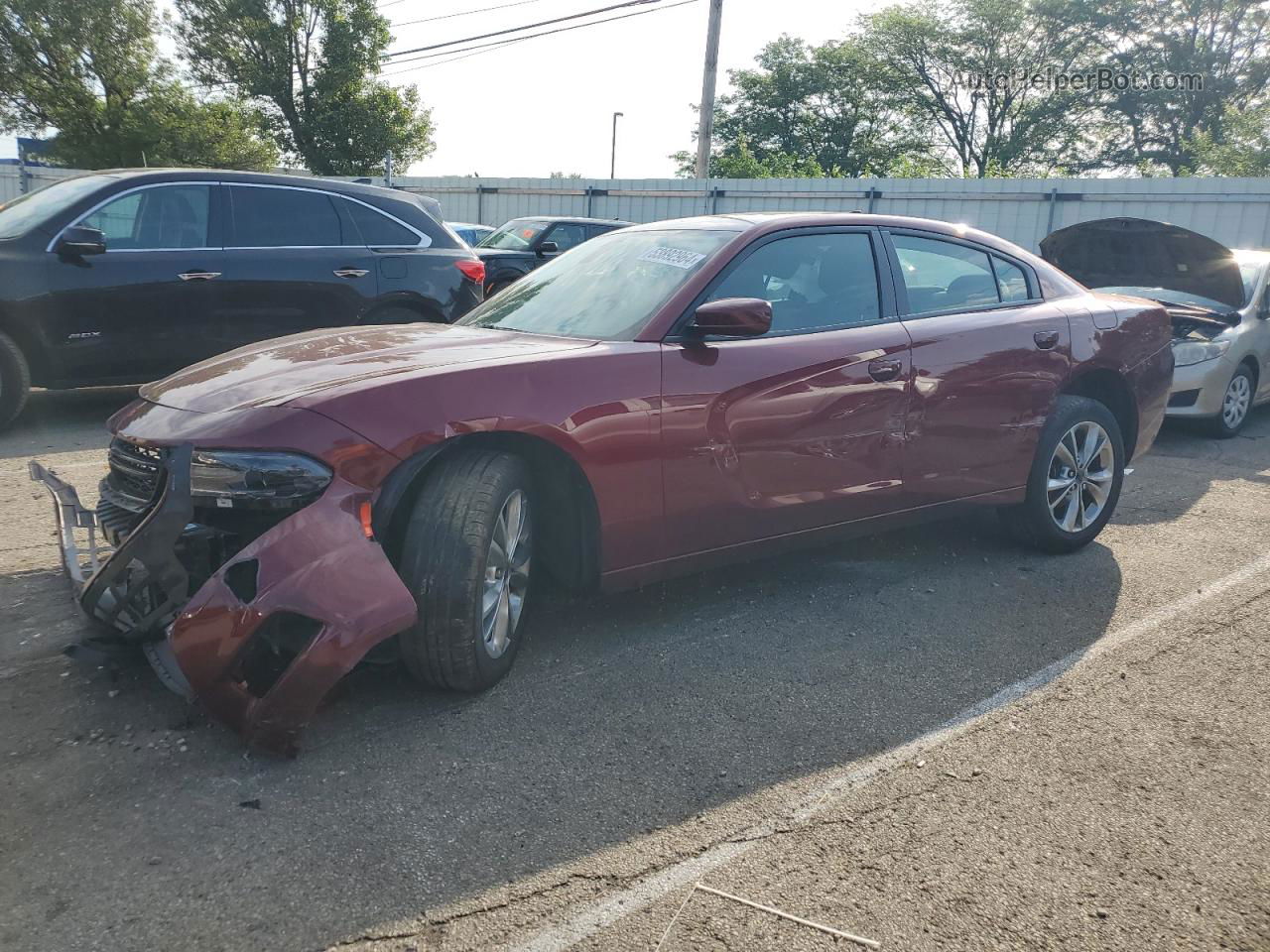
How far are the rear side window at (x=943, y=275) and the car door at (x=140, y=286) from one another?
193 inches

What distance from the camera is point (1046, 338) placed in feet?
15.9

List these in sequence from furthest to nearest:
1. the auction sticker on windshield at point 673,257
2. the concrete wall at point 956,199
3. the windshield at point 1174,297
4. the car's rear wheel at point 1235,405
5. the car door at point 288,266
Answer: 1. the concrete wall at point 956,199
2. the windshield at point 1174,297
3. the car's rear wheel at point 1235,405
4. the car door at point 288,266
5. the auction sticker on windshield at point 673,257

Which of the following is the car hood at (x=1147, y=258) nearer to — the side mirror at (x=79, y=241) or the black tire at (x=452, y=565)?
the black tire at (x=452, y=565)

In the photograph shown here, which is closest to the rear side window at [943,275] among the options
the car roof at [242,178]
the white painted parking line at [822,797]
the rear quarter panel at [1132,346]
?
the rear quarter panel at [1132,346]

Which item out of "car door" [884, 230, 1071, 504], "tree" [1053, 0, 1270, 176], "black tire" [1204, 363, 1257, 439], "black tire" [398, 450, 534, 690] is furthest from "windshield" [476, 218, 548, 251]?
"tree" [1053, 0, 1270, 176]

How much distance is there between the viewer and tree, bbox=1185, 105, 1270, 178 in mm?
32656

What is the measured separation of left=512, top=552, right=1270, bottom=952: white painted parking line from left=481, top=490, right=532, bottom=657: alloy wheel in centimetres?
106

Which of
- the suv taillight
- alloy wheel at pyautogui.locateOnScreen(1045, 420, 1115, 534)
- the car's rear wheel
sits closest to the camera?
alloy wheel at pyautogui.locateOnScreen(1045, 420, 1115, 534)

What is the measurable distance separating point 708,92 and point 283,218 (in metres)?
16.0

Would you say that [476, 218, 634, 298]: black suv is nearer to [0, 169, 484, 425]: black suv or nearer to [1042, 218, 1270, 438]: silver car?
[0, 169, 484, 425]: black suv

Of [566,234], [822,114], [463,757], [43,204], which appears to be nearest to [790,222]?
[463,757]

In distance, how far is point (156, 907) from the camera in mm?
2215

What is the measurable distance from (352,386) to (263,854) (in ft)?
4.39

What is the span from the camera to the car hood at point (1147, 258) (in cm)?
870
